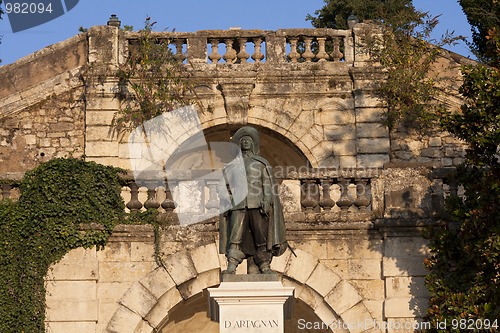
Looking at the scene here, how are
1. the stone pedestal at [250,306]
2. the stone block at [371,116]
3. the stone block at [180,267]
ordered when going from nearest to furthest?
the stone pedestal at [250,306] → the stone block at [180,267] → the stone block at [371,116]

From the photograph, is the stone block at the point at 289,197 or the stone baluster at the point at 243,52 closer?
the stone block at the point at 289,197

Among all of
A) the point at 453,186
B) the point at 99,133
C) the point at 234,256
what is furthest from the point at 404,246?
the point at 99,133

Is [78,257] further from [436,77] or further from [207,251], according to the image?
[436,77]

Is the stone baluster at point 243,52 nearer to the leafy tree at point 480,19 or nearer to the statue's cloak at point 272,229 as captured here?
the leafy tree at point 480,19

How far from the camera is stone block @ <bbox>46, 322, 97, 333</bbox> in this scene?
17.9 m

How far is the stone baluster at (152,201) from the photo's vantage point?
729 inches

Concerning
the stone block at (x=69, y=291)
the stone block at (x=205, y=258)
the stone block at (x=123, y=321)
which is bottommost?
the stone block at (x=123, y=321)

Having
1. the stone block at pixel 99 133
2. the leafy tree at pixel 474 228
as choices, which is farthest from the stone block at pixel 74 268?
the stone block at pixel 99 133

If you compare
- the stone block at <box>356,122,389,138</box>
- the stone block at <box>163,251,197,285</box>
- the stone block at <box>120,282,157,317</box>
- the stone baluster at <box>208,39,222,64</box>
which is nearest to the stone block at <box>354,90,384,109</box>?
the stone block at <box>356,122,389,138</box>

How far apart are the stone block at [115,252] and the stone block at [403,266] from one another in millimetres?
3268

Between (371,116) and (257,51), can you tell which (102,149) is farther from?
(371,116)

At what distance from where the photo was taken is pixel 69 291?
18062 millimetres

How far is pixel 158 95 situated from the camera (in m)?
22.9

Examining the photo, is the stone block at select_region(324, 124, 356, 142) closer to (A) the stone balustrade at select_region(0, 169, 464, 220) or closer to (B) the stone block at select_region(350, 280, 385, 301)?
(A) the stone balustrade at select_region(0, 169, 464, 220)
